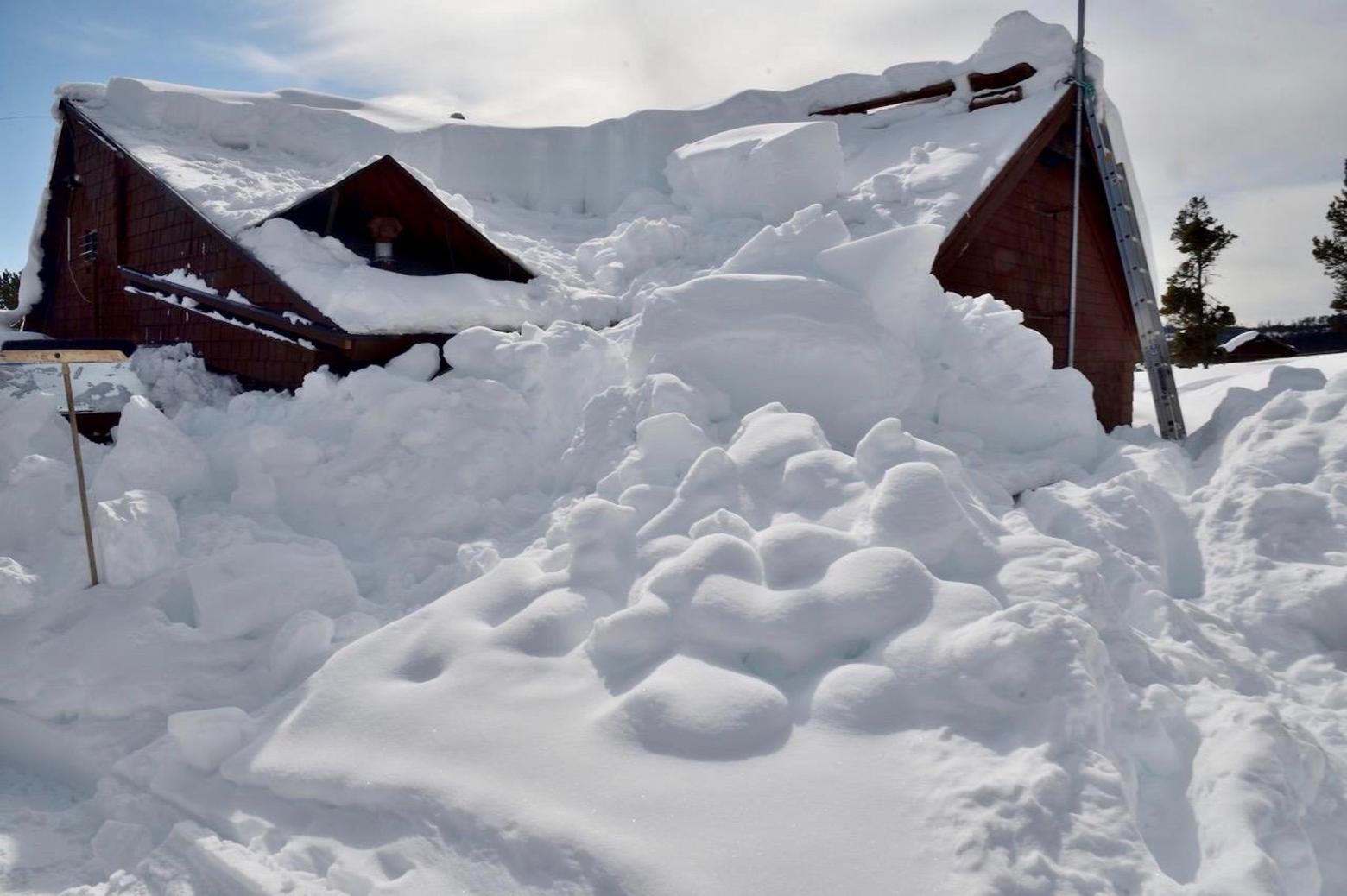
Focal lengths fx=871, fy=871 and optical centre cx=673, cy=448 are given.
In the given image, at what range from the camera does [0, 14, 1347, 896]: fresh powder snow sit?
9.16 feet

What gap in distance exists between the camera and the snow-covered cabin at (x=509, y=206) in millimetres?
8367

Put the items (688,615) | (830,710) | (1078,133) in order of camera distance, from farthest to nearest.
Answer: (1078,133), (688,615), (830,710)

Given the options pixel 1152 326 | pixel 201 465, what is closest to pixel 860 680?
pixel 201 465

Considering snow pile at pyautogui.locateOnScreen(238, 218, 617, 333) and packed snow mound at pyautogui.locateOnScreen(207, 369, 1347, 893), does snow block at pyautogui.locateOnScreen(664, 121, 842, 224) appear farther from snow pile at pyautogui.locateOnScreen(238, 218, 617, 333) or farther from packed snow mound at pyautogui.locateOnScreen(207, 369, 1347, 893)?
packed snow mound at pyautogui.locateOnScreen(207, 369, 1347, 893)

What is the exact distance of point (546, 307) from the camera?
8.80 meters

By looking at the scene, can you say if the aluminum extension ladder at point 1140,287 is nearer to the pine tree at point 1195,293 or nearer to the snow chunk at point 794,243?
the snow chunk at point 794,243

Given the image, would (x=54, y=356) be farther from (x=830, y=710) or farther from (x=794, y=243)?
(x=794, y=243)

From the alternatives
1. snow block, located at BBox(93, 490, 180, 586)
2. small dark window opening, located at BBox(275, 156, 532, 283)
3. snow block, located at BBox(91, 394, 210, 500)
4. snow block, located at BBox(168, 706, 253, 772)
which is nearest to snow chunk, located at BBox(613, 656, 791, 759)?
snow block, located at BBox(168, 706, 253, 772)

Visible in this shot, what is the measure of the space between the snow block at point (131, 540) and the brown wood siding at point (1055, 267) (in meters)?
7.26

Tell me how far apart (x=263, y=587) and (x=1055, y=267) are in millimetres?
9943

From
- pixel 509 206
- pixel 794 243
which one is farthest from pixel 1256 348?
pixel 794 243

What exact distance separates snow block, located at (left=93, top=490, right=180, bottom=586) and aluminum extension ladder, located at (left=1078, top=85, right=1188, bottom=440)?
774 centimetres

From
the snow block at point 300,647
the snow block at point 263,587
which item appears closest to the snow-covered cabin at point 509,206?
the snow block at point 263,587

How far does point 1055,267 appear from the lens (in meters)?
11.0
